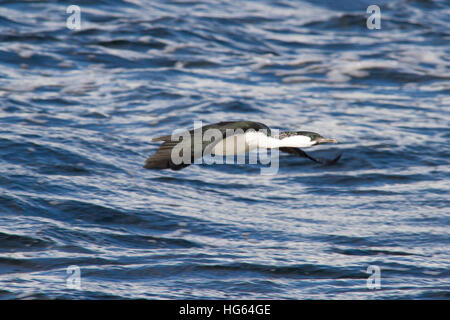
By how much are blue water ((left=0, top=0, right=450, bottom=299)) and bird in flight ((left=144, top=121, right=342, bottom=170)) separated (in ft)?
9.06

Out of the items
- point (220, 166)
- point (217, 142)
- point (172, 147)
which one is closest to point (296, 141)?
point (217, 142)

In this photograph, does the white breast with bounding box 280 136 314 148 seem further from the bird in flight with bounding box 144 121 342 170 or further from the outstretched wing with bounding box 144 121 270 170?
the outstretched wing with bounding box 144 121 270 170

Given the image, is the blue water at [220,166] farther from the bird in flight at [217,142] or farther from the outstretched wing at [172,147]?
the outstretched wing at [172,147]

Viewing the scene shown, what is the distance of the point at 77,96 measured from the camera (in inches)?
693

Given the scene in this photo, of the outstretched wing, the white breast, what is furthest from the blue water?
the outstretched wing

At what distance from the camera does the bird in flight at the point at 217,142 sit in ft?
24.1

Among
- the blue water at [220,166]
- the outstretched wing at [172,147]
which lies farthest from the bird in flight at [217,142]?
the blue water at [220,166]

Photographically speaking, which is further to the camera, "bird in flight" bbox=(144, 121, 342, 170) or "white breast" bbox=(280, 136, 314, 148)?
"white breast" bbox=(280, 136, 314, 148)

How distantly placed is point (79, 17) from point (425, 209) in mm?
11917

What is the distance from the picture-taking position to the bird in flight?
24.1 feet

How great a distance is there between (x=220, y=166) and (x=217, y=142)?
7.86 meters

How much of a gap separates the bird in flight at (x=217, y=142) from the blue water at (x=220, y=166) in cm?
276

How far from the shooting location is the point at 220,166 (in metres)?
15.5
